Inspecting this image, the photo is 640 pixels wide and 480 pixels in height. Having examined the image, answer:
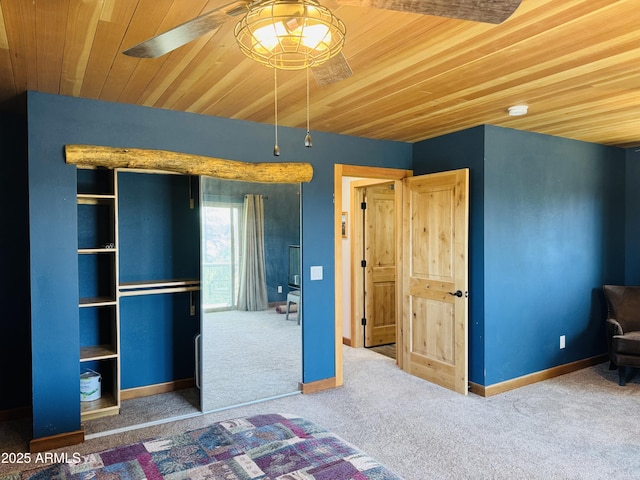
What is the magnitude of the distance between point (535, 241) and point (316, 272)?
2150mm

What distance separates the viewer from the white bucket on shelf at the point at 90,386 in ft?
11.0

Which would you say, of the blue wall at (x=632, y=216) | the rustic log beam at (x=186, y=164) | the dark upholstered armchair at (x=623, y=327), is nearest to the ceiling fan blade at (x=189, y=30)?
the rustic log beam at (x=186, y=164)

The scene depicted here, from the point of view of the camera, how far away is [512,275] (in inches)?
161

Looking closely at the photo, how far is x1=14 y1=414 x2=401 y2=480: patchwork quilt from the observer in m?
1.55

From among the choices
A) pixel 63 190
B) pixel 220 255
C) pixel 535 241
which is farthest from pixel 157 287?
pixel 535 241

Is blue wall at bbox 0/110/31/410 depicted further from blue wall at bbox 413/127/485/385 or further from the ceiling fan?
blue wall at bbox 413/127/485/385

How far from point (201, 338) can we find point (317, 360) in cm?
112

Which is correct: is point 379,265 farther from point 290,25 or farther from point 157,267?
point 290,25

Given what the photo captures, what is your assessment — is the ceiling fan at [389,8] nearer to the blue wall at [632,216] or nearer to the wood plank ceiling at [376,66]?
the wood plank ceiling at [376,66]

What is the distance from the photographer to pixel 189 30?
4.57 ft

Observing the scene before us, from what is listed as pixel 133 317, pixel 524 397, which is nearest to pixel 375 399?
pixel 524 397

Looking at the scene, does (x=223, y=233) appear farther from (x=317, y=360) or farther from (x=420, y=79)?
(x=420, y=79)

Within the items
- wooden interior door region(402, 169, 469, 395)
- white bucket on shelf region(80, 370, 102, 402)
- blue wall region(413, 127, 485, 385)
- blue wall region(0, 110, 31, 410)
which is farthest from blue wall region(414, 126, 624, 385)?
blue wall region(0, 110, 31, 410)

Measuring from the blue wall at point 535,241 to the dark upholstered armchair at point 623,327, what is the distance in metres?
0.25
